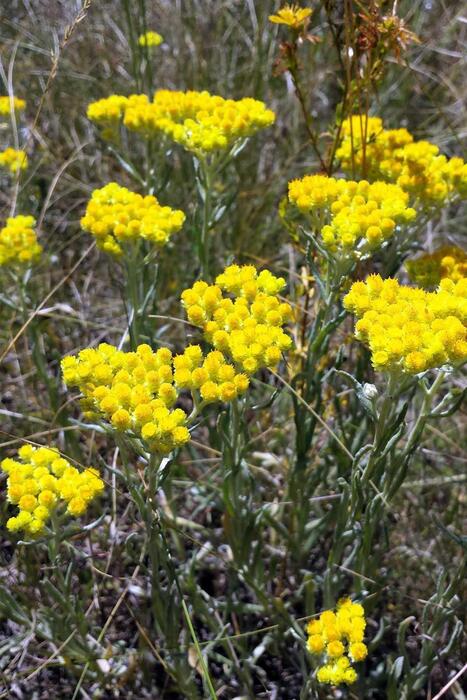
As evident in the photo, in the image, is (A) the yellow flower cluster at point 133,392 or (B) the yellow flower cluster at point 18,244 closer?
(A) the yellow flower cluster at point 133,392

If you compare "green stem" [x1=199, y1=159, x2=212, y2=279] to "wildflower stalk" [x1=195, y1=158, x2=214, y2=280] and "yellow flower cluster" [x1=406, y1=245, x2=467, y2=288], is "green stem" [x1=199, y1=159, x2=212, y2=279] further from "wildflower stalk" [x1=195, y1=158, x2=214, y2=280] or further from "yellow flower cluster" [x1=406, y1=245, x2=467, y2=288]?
"yellow flower cluster" [x1=406, y1=245, x2=467, y2=288]

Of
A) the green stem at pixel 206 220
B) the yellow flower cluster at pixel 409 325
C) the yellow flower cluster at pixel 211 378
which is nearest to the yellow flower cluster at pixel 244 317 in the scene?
the yellow flower cluster at pixel 211 378

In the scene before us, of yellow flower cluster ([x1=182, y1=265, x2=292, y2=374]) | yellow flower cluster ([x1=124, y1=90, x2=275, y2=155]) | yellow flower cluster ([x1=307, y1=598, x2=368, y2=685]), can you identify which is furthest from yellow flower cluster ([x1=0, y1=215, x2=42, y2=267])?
yellow flower cluster ([x1=307, y1=598, x2=368, y2=685])

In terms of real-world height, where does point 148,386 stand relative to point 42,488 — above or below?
above

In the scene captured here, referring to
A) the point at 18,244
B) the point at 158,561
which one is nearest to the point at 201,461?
the point at 158,561

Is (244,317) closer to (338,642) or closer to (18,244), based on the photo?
(338,642)

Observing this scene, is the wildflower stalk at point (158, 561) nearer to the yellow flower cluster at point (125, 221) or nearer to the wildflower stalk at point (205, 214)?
the yellow flower cluster at point (125, 221)
